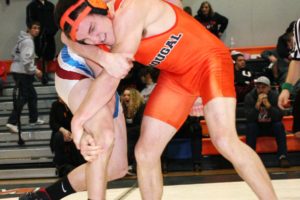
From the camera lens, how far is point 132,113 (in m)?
7.69

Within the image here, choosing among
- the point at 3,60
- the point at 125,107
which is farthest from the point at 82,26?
the point at 3,60

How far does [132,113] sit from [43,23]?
3748 mm

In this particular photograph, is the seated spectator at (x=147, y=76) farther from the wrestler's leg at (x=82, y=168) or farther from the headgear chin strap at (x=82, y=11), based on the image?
the headgear chin strap at (x=82, y=11)

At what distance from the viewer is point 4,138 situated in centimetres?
905

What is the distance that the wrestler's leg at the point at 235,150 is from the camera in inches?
116

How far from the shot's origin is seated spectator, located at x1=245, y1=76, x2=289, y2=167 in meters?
7.27

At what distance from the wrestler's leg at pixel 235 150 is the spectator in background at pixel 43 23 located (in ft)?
25.5

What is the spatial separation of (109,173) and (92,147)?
0.76 meters

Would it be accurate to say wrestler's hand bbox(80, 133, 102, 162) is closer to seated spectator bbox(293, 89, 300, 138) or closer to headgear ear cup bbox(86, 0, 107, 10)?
headgear ear cup bbox(86, 0, 107, 10)

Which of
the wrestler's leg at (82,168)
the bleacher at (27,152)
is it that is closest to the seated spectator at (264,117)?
the bleacher at (27,152)

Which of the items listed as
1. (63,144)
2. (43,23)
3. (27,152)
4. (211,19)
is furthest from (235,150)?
(43,23)

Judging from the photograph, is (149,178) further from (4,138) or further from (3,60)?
(3,60)

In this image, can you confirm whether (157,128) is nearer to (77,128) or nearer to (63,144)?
(77,128)

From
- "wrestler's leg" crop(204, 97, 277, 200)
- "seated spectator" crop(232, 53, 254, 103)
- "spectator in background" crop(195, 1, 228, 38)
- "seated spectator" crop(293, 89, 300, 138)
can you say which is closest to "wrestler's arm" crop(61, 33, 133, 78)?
"wrestler's leg" crop(204, 97, 277, 200)
